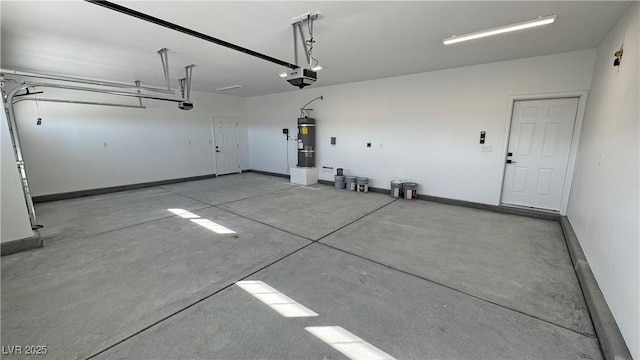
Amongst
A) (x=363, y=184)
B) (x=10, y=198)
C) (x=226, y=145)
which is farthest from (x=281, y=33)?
(x=226, y=145)

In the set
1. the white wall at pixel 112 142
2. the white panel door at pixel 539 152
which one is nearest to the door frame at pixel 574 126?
the white panel door at pixel 539 152

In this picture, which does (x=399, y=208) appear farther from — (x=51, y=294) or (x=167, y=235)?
(x=51, y=294)

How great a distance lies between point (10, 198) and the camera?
3127 millimetres

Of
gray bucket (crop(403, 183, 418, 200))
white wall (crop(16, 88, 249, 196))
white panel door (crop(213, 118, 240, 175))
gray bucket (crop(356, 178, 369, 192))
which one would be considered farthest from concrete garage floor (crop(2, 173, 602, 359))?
white panel door (crop(213, 118, 240, 175))

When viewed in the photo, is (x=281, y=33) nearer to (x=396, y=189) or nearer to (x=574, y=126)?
(x=396, y=189)

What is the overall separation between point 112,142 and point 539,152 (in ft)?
32.2

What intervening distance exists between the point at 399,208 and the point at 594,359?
3504 millimetres

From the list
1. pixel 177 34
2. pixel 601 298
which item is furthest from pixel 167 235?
pixel 601 298

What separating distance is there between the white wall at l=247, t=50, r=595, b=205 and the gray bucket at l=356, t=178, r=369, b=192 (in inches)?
9.1

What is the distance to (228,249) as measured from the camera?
3312mm

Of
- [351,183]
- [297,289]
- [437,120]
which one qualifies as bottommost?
[297,289]

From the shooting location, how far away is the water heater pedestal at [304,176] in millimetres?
7481

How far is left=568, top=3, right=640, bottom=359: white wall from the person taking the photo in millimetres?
1752

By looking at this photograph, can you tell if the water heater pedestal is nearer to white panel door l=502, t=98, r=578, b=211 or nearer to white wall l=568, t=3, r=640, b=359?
white panel door l=502, t=98, r=578, b=211
